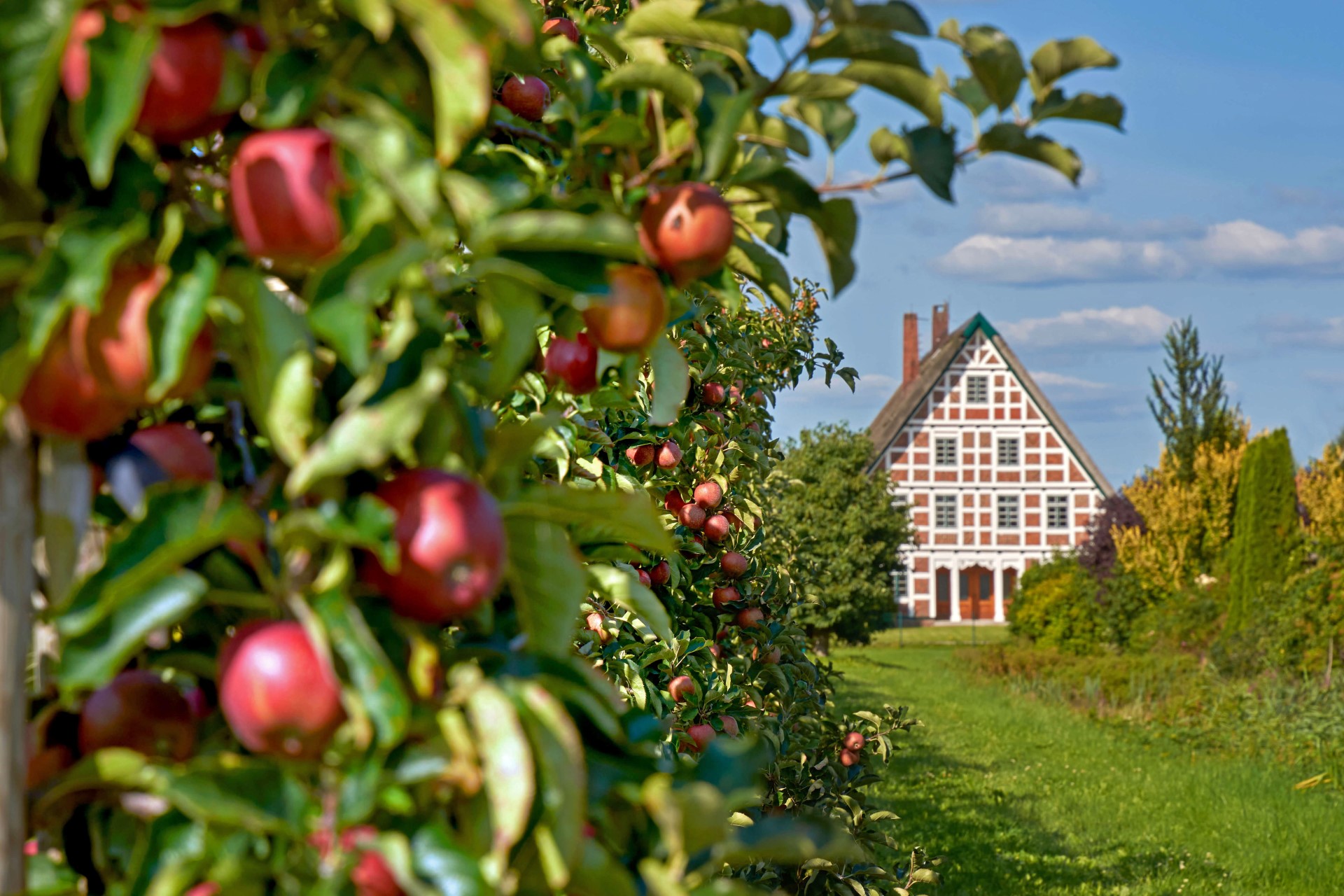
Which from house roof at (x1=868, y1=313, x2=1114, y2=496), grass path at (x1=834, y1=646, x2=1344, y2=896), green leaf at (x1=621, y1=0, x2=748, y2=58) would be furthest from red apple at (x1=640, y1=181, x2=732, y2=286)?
house roof at (x1=868, y1=313, x2=1114, y2=496)

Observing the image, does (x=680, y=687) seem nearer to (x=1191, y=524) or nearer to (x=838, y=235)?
(x=838, y=235)

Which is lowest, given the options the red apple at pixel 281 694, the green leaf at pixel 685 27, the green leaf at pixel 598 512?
the red apple at pixel 281 694

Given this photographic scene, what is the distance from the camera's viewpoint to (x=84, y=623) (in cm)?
69

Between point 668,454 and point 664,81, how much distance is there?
2504 mm

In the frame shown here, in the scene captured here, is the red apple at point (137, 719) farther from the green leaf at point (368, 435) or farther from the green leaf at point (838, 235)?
the green leaf at point (838, 235)

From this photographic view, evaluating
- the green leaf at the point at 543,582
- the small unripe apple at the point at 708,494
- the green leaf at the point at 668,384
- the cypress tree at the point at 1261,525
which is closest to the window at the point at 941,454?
the cypress tree at the point at 1261,525

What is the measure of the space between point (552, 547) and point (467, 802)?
172mm

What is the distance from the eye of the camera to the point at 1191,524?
777 inches

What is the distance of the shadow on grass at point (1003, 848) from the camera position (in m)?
7.32

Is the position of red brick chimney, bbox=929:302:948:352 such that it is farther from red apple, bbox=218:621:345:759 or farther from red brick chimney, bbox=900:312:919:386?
red apple, bbox=218:621:345:759

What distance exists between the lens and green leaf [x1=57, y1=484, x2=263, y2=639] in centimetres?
69

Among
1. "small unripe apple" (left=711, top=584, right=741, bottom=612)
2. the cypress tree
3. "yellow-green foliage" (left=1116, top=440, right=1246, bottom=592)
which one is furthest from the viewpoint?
"yellow-green foliage" (left=1116, top=440, right=1246, bottom=592)

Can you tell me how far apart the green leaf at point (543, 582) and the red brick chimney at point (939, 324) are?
45321 mm

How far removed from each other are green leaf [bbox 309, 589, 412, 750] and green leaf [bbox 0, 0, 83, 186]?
0.30m
